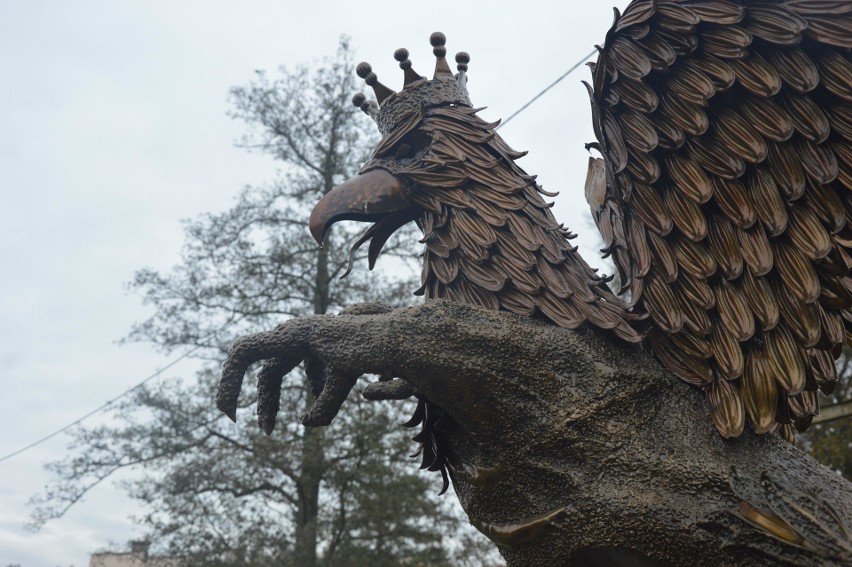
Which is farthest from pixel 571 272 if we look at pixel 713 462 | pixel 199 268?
pixel 199 268

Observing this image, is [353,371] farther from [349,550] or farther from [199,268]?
[199,268]

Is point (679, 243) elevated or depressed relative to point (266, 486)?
depressed

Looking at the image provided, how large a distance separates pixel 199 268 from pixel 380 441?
3323mm

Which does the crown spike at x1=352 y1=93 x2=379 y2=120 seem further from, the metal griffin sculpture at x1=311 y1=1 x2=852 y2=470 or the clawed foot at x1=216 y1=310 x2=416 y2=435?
the clawed foot at x1=216 y1=310 x2=416 y2=435

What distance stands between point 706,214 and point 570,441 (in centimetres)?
86

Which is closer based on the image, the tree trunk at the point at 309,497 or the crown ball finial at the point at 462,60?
the crown ball finial at the point at 462,60

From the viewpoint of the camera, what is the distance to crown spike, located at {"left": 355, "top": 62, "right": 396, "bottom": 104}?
304 cm

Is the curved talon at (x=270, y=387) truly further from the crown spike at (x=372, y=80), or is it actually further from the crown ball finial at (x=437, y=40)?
the crown ball finial at (x=437, y=40)

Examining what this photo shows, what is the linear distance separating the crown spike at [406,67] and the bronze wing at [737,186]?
74 centimetres

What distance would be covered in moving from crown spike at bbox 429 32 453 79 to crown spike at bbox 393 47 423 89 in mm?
98

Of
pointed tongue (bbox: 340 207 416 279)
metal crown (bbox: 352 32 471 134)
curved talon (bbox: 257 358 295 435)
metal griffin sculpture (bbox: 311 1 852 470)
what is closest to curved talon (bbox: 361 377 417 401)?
metal griffin sculpture (bbox: 311 1 852 470)

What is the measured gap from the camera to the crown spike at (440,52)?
10.2ft

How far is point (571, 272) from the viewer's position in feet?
8.95

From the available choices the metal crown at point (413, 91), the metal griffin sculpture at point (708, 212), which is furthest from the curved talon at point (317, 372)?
the metal crown at point (413, 91)
